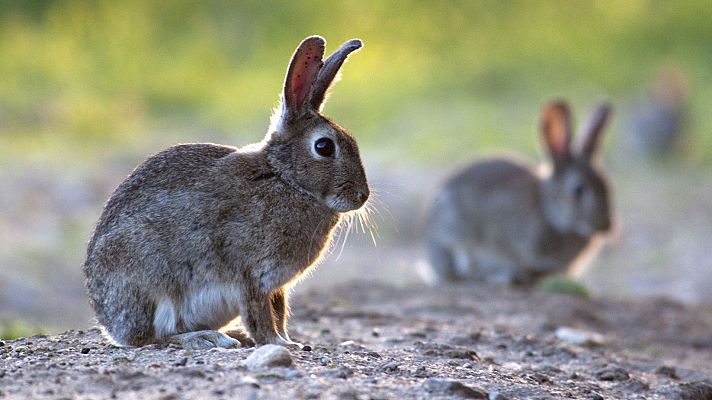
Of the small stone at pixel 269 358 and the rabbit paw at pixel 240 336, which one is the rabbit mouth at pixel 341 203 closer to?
the rabbit paw at pixel 240 336

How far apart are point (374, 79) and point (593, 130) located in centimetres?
712

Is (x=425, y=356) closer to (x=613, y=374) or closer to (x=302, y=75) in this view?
(x=613, y=374)

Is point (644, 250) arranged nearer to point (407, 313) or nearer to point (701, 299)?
point (701, 299)

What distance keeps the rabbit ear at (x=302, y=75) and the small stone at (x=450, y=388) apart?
1.44m

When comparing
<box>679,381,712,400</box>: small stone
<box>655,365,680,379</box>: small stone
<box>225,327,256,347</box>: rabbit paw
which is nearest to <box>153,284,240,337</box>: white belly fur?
<box>225,327,256,347</box>: rabbit paw

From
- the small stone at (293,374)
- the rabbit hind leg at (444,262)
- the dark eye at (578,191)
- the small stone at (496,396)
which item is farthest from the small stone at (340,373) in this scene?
the rabbit hind leg at (444,262)

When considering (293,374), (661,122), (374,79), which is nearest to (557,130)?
(293,374)

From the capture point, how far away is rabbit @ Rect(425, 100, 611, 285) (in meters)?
9.35

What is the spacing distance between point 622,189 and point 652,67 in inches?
133

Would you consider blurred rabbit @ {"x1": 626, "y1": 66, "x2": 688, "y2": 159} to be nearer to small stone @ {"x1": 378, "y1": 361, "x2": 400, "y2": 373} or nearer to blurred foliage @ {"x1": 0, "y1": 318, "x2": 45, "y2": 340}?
blurred foliage @ {"x1": 0, "y1": 318, "x2": 45, "y2": 340}

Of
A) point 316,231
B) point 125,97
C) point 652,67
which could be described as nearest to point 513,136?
point 652,67

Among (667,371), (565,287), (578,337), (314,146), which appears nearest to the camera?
(314,146)

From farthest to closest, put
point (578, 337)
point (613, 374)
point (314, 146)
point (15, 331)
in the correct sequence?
1. point (578, 337)
2. point (15, 331)
3. point (613, 374)
4. point (314, 146)

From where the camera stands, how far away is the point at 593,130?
9.19 metres
